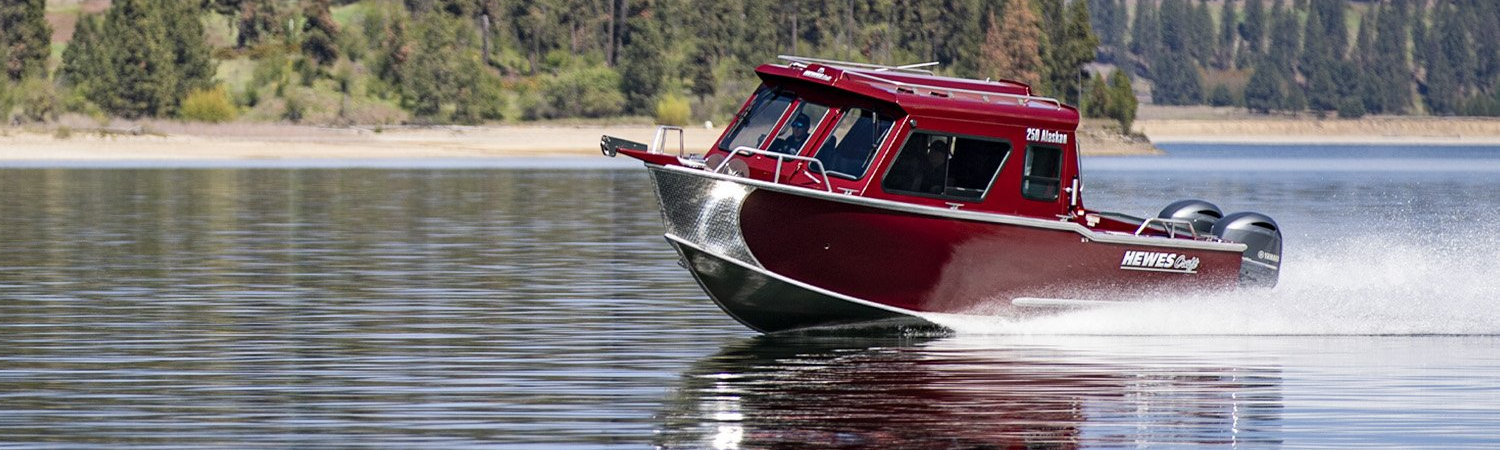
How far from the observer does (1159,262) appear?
20438mm

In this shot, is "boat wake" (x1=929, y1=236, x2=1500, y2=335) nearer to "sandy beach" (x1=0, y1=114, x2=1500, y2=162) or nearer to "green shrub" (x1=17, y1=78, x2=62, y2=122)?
"sandy beach" (x1=0, y1=114, x2=1500, y2=162)

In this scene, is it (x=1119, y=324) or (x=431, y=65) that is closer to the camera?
(x=1119, y=324)

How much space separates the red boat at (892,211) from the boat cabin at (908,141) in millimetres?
18

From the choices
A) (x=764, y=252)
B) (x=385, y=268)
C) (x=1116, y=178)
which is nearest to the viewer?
(x=764, y=252)

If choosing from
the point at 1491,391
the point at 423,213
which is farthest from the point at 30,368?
the point at 423,213

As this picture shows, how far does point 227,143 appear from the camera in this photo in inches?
3969

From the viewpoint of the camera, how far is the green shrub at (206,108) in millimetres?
111125

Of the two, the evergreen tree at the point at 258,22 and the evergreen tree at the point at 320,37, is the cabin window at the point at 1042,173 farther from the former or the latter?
the evergreen tree at the point at 258,22

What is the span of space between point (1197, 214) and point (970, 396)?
264 inches

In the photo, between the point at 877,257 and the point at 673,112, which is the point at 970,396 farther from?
the point at 673,112

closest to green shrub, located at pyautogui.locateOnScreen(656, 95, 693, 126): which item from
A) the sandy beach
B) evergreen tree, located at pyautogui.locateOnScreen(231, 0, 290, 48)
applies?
the sandy beach

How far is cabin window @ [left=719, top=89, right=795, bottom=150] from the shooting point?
19891 mm

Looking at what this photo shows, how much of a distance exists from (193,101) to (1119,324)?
95871 millimetres

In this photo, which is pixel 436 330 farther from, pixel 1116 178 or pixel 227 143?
pixel 227 143
